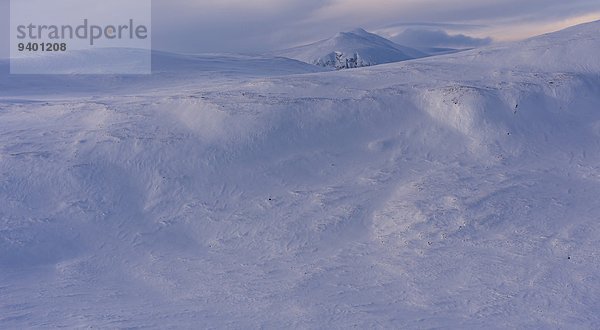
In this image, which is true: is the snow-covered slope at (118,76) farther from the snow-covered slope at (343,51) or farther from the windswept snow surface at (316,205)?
the snow-covered slope at (343,51)

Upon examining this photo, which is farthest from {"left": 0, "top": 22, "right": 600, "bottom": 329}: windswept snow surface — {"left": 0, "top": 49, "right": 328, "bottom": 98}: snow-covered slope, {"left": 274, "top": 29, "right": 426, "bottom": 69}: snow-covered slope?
{"left": 274, "top": 29, "right": 426, "bottom": 69}: snow-covered slope

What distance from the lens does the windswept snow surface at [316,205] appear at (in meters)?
10.1

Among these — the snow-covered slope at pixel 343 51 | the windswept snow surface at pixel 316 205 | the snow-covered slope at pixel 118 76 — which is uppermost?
the snow-covered slope at pixel 343 51

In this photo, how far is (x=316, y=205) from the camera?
13.7 metres

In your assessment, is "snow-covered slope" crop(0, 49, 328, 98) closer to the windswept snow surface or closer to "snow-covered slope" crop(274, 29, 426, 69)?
the windswept snow surface

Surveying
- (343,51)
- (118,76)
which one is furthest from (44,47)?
(343,51)

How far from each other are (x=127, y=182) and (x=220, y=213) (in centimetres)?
249

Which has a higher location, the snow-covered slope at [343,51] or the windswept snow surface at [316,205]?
the snow-covered slope at [343,51]

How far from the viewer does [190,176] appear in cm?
1489

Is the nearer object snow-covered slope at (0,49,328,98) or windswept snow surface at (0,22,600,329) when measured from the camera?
windswept snow surface at (0,22,600,329)

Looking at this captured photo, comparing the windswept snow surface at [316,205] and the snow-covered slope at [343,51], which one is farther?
the snow-covered slope at [343,51]

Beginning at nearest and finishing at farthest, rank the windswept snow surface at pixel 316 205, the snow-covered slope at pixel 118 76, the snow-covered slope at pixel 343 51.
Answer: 1. the windswept snow surface at pixel 316 205
2. the snow-covered slope at pixel 118 76
3. the snow-covered slope at pixel 343 51

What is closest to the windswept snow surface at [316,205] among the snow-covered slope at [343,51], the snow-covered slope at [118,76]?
the snow-covered slope at [118,76]

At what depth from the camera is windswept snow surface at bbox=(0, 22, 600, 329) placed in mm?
10125
